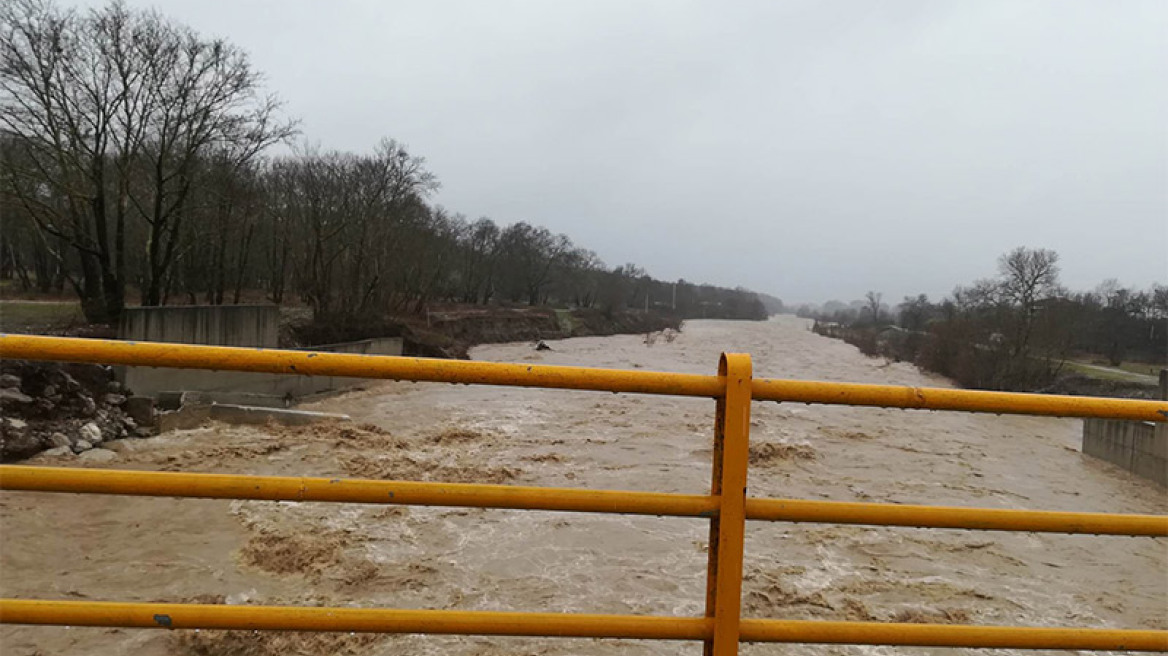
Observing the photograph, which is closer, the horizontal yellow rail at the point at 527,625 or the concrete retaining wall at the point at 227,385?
the horizontal yellow rail at the point at 527,625

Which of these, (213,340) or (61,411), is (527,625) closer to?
(61,411)

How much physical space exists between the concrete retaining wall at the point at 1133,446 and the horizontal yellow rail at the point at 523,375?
18.2 metres

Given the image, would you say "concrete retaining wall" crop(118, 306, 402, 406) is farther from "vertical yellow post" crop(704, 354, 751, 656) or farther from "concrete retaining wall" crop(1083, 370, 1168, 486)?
"concrete retaining wall" crop(1083, 370, 1168, 486)

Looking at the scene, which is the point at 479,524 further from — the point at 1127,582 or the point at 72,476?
the point at 1127,582

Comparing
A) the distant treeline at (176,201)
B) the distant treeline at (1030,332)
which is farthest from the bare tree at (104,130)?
the distant treeline at (1030,332)

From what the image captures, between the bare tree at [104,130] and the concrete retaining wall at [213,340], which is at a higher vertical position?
the bare tree at [104,130]

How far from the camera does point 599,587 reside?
6.65 metres

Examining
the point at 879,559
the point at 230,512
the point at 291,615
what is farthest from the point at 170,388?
the point at 291,615

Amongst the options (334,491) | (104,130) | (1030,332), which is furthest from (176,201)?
(1030,332)

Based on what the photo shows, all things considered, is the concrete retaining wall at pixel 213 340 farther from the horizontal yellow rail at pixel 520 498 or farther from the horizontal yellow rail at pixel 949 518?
the horizontal yellow rail at pixel 949 518

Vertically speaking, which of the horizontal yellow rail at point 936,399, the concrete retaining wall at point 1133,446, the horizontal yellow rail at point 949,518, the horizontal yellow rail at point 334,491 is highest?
the horizontal yellow rail at point 936,399

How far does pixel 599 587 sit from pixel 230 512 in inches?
208

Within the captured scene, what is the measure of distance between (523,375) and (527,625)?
23.7 inches

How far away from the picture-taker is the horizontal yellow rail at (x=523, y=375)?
1.40m
